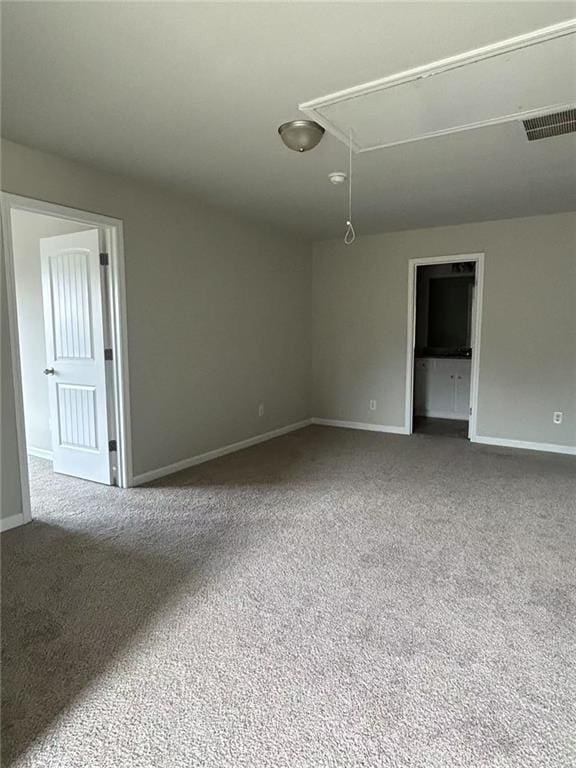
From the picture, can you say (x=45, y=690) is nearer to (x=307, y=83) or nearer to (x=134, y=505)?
(x=134, y=505)

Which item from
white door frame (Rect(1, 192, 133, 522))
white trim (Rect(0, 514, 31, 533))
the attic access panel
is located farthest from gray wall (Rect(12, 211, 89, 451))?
the attic access panel

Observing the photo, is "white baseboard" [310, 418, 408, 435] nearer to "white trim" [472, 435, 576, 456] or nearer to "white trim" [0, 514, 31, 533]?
"white trim" [472, 435, 576, 456]

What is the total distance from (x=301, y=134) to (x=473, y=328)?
3.52m

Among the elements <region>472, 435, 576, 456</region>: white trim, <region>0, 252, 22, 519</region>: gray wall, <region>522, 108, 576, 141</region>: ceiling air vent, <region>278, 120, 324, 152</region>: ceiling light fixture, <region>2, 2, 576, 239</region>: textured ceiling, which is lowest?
<region>472, 435, 576, 456</region>: white trim

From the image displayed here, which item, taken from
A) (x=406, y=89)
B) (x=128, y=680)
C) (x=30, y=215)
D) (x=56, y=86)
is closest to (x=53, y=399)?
(x=30, y=215)

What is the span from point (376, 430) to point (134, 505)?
3.43m

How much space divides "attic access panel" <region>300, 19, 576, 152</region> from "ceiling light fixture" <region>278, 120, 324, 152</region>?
0.08 m

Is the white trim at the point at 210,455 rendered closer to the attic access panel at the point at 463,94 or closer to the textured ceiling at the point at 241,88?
the textured ceiling at the point at 241,88

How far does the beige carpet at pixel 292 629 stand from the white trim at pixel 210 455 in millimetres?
309

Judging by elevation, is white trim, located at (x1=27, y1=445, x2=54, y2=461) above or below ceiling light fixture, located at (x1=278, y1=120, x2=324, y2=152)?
below

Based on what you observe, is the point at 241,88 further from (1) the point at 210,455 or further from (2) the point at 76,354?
(1) the point at 210,455

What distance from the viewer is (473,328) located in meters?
5.38

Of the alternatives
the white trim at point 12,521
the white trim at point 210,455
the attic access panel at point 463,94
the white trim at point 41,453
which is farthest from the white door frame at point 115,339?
the attic access panel at point 463,94

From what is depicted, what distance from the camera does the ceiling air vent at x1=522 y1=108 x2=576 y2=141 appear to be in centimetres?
255
